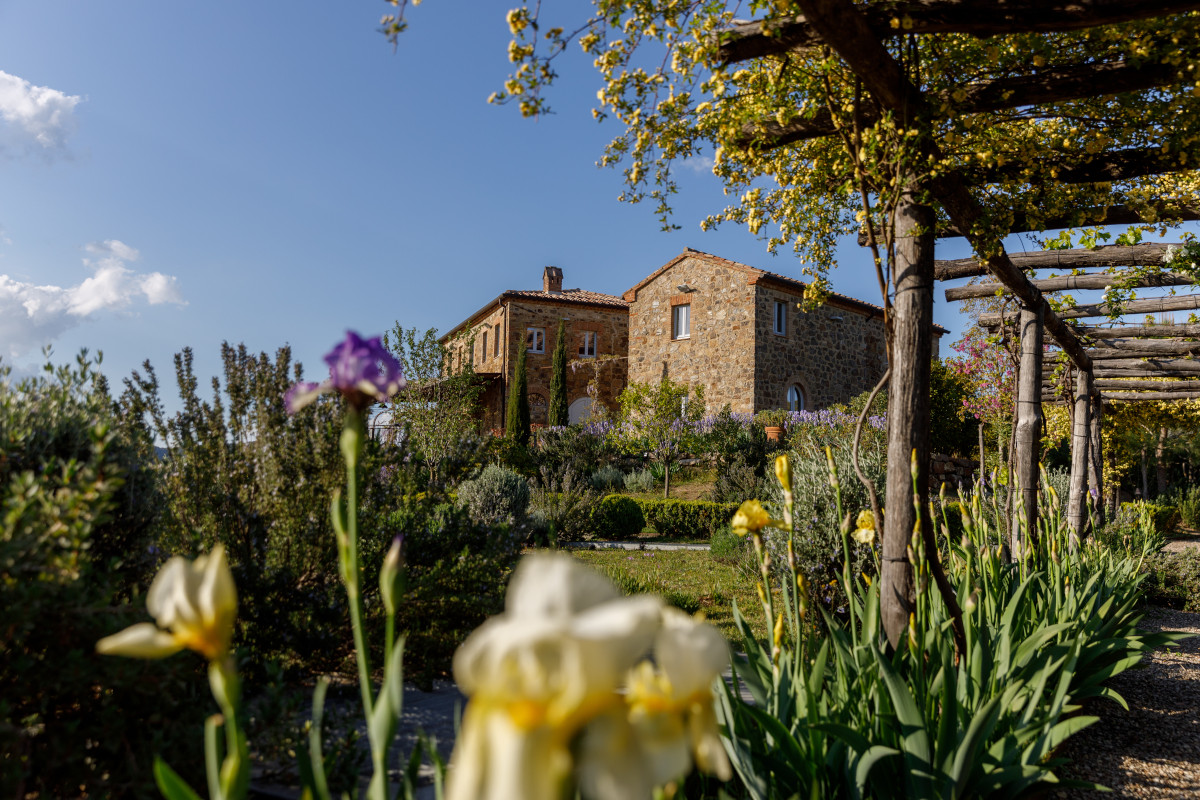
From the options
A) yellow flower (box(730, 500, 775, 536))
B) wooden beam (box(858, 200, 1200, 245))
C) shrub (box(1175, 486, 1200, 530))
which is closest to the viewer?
yellow flower (box(730, 500, 775, 536))

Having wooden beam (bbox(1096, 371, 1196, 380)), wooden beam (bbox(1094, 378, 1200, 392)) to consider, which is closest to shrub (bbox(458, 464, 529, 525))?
wooden beam (bbox(1096, 371, 1196, 380))

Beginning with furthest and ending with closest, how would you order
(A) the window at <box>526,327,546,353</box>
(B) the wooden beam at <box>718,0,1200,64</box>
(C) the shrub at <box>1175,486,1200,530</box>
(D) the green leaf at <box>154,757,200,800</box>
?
(A) the window at <box>526,327,546,353</box> → (C) the shrub at <box>1175,486,1200,530</box> → (B) the wooden beam at <box>718,0,1200,64</box> → (D) the green leaf at <box>154,757,200,800</box>

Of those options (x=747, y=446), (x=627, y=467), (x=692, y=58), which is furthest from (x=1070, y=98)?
(x=627, y=467)

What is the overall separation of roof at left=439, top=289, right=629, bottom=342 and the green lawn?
13.4 meters

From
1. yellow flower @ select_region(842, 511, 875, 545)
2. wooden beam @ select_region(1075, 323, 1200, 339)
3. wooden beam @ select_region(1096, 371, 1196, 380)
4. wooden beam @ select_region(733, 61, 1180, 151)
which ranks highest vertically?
wooden beam @ select_region(733, 61, 1180, 151)

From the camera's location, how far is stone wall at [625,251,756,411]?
17.0 meters

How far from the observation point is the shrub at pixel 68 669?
4.31 ft

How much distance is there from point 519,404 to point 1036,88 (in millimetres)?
16417

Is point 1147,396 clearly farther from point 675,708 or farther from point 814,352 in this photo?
point 675,708

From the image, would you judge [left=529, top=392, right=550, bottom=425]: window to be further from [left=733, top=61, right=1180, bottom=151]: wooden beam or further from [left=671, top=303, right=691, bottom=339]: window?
[left=733, top=61, right=1180, bottom=151]: wooden beam

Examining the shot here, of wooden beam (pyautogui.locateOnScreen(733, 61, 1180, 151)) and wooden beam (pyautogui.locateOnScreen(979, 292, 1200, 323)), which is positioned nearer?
wooden beam (pyautogui.locateOnScreen(733, 61, 1180, 151))

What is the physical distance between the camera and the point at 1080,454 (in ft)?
24.9

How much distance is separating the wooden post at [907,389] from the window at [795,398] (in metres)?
15.3

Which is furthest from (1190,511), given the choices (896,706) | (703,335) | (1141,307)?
(896,706)
